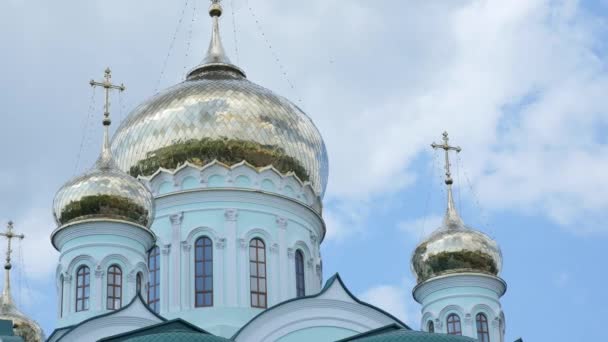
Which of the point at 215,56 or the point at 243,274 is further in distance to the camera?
the point at 215,56

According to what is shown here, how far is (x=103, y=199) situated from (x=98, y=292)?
4.35 feet

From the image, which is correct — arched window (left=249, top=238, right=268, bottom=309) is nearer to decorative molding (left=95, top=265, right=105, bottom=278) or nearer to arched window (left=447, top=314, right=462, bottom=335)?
decorative molding (left=95, top=265, right=105, bottom=278)

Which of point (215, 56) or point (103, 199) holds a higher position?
point (215, 56)

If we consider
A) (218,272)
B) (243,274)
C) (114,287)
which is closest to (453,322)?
(243,274)

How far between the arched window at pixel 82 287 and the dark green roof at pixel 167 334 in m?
2.26

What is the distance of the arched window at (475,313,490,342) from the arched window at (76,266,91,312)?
6.09 metres

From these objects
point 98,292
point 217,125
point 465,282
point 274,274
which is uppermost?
point 217,125

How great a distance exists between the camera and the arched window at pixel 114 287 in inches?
748

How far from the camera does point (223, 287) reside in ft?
67.1

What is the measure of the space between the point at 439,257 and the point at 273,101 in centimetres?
378

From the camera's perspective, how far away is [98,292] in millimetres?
18891

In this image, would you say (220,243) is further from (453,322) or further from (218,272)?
(453,322)

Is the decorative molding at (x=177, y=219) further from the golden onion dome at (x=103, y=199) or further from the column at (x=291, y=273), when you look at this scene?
the column at (x=291, y=273)

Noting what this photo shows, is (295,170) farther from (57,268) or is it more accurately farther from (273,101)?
(57,268)
